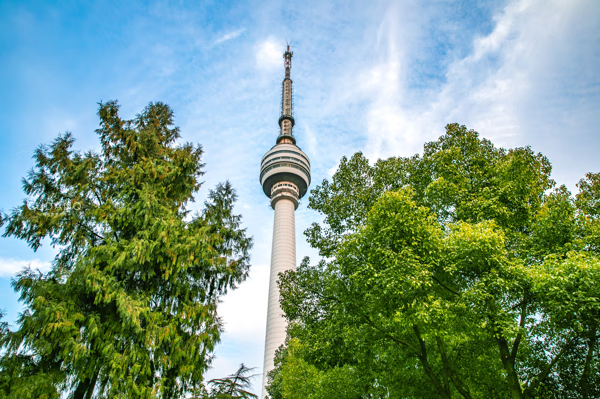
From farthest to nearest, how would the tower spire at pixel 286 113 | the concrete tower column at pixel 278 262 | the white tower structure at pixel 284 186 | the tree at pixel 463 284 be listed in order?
the tower spire at pixel 286 113 < the white tower structure at pixel 284 186 < the concrete tower column at pixel 278 262 < the tree at pixel 463 284

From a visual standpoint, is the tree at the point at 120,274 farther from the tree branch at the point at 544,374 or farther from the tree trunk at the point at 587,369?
the tree trunk at the point at 587,369

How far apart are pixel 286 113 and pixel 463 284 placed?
6868 centimetres

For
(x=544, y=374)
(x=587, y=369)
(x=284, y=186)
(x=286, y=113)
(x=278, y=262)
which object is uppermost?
(x=286, y=113)

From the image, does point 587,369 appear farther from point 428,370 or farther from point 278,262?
point 278,262

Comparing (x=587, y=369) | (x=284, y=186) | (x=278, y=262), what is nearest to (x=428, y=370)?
(x=587, y=369)

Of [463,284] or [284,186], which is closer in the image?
[463,284]

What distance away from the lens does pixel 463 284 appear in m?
9.94

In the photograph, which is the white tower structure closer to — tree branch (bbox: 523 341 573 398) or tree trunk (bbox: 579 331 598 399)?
tree branch (bbox: 523 341 573 398)

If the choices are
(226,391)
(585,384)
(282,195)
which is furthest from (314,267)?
(282,195)

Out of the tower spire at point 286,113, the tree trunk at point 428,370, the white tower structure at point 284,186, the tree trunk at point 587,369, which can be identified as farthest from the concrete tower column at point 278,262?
the tree trunk at point 587,369

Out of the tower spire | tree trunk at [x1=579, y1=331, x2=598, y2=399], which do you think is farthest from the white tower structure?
tree trunk at [x1=579, y1=331, x2=598, y2=399]

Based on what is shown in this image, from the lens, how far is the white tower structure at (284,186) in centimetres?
5812

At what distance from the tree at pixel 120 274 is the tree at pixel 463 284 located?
11.0 feet

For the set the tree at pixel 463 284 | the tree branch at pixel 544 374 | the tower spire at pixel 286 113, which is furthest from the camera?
the tower spire at pixel 286 113
